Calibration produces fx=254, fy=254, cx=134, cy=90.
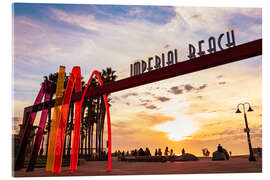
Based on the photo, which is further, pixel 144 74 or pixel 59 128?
pixel 59 128

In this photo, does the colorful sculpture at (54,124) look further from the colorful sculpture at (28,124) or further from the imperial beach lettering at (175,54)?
the imperial beach lettering at (175,54)

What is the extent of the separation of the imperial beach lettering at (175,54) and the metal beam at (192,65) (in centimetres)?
33

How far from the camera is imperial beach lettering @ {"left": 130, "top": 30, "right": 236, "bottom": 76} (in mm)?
8180

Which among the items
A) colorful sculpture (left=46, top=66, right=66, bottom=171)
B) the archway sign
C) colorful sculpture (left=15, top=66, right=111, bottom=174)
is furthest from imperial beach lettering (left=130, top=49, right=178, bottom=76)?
colorful sculpture (left=46, top=66, right=66, bottom=171)

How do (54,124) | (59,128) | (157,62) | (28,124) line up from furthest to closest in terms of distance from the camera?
(28,124), (54,124), (59,128), (157,62)

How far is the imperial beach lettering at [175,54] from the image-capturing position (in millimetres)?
8180

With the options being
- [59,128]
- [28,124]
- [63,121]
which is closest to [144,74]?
[63,121]

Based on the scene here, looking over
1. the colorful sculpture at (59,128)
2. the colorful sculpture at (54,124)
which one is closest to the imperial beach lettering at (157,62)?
the colorful sculpture at (59,128)

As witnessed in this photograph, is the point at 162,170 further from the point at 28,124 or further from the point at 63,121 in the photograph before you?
the point at 28,124

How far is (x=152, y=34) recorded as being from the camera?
12.7 metres

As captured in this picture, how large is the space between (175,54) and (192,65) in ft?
2.87

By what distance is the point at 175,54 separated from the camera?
Answer: 29.1 ft

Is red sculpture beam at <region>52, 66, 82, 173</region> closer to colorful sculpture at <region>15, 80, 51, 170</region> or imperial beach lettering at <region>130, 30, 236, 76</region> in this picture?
colorful sculpture at <region>15, 80, 51, 170</region>

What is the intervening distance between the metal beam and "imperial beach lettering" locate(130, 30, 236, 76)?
331mm
